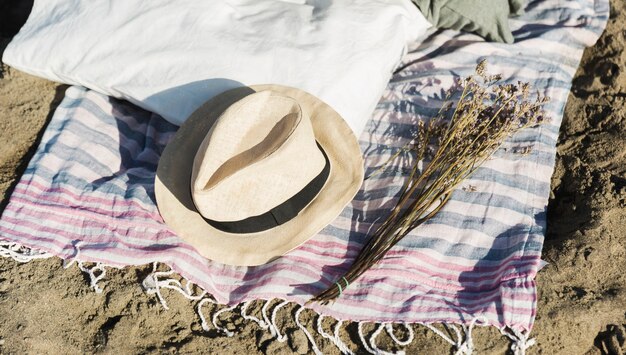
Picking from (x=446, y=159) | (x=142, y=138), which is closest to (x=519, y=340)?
(x=446, y=159)

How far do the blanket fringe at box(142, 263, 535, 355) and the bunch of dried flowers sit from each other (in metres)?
0.15

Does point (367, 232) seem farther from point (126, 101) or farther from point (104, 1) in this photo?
point (104, 1)

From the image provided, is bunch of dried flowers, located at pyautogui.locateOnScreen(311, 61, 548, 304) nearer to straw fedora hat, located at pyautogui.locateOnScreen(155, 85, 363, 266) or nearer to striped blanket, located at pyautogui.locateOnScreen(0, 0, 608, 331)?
striped blanket, located at pyautogui.locateOnScreen(0, 0, 608, 331)

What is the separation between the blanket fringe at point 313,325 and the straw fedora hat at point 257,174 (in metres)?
0.22

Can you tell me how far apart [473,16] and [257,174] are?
5.27 ft

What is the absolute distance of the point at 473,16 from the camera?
10.4 feet

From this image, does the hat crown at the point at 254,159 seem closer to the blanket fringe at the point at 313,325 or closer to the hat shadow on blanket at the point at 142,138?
the hat shadow on blanket at the point at 142,138

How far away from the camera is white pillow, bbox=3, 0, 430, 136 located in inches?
109

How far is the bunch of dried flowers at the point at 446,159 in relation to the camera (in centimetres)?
256

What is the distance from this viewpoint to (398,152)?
109 inches

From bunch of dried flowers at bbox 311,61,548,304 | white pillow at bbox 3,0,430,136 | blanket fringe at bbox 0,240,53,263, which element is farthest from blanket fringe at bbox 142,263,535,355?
white pillow at bbox 3,0,430,136

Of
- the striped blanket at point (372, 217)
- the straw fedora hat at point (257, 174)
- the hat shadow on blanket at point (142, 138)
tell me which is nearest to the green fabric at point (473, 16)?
the striped blanket at point (372, 217)

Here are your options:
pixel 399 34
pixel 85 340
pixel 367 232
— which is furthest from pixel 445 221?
pixel 85 340

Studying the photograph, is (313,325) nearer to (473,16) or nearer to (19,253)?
(19,253)
